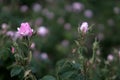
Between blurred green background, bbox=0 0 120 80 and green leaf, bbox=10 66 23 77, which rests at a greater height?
green leaf, bbox=10 66 23 77

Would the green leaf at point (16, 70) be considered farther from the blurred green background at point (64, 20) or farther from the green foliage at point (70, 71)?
the blurred green background at point (64, 20)

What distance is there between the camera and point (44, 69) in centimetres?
383

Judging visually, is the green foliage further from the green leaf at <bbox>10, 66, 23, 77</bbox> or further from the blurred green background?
the blurred green background

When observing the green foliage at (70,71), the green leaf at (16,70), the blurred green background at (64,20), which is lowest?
the blurred green background at (64,20)

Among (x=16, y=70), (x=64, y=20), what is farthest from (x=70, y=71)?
(x=64, y=20)

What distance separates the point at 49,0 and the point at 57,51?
1.37m

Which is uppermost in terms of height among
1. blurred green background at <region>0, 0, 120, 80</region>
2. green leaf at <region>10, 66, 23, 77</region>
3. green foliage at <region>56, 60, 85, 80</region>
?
green foliage at <region>56, 60, 85, 80</region>

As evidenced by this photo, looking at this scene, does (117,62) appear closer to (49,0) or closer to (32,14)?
(32,14)

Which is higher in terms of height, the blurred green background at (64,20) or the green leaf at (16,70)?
the green leaf at (16,70)

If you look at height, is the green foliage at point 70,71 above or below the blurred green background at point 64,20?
above

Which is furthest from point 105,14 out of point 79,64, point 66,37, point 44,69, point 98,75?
point 79,64

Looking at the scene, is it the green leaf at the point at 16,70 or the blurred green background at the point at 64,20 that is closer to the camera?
the green leaf at the point at 16,70

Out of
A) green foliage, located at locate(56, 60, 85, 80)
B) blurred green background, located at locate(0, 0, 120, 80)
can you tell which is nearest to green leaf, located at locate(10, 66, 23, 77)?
green foliage, located at locate(56, 60, 85, 80)

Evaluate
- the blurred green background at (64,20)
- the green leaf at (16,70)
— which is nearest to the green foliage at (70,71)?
the green leaf at (16,70)
